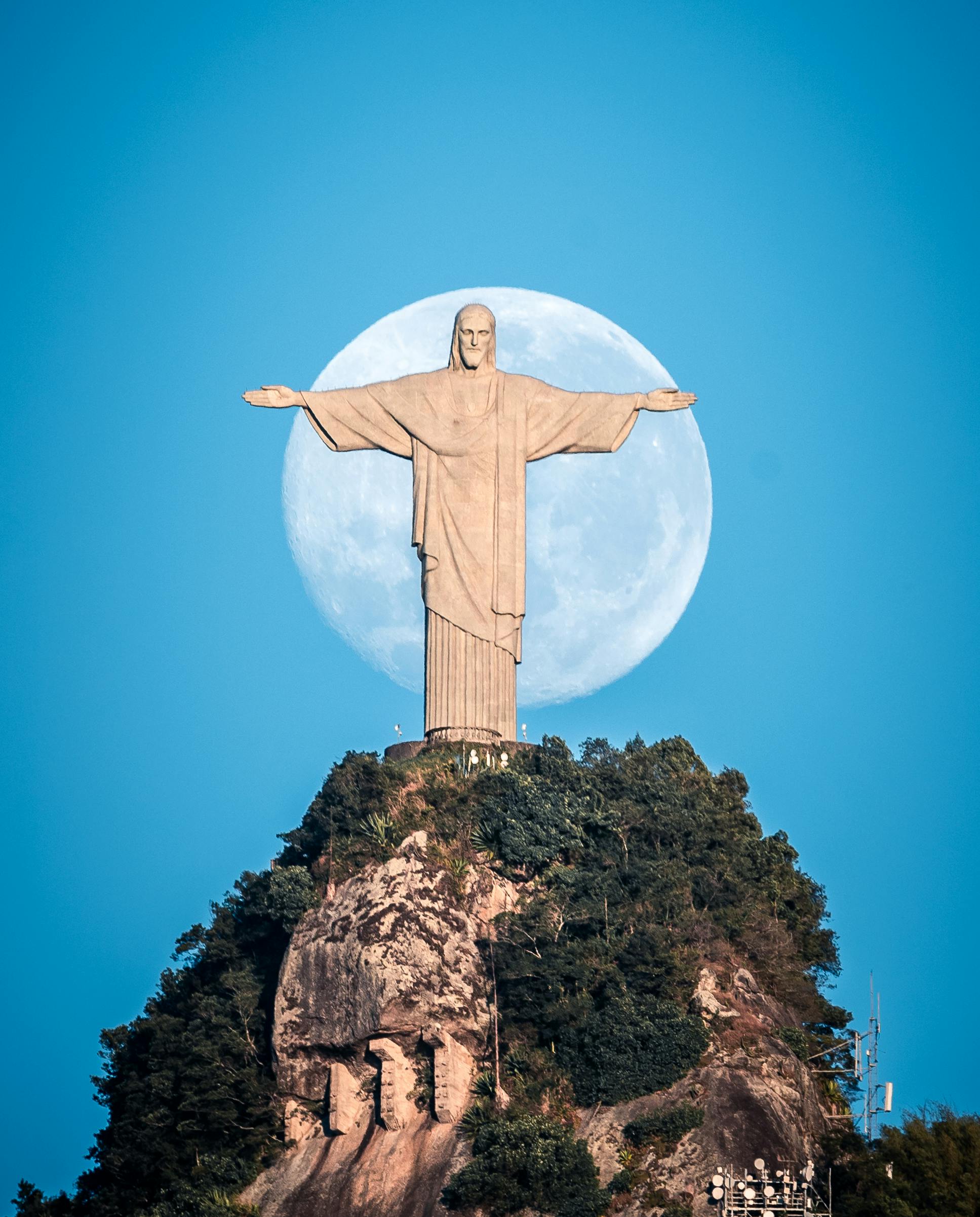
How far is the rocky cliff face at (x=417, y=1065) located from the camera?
166 ft

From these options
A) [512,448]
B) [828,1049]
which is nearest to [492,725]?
[512,448]

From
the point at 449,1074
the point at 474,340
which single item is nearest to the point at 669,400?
the point at 474,340

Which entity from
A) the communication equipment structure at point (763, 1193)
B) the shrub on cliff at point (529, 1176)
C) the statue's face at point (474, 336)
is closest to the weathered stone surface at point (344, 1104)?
the shrub on cliff at point (529, 1176)

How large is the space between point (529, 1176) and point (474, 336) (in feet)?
68.1

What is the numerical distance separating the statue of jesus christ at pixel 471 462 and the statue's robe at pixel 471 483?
27 mm

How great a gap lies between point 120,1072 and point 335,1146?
21.1 feet

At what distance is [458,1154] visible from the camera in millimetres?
50781

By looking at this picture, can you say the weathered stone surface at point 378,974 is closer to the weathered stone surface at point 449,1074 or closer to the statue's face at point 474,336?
the weathered stone surface at point 449,1074

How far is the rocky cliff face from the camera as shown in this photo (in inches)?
1989

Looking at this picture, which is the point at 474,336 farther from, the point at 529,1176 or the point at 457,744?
the point at 529,1176

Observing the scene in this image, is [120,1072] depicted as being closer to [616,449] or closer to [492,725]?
[492,725]

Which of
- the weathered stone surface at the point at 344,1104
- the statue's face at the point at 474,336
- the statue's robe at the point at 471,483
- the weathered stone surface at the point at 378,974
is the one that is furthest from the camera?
the statue's face at the point at 474,336

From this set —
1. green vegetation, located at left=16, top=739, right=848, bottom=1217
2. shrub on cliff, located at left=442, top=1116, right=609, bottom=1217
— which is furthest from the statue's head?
shrub on cliff, located at left=442, top=1116, right=609, bottom=1217

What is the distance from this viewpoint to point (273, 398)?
59062 mm
